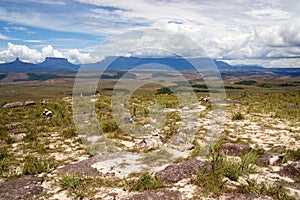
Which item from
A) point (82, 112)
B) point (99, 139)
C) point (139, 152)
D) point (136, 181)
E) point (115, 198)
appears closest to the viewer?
point (115, 198)

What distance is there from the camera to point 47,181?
9547 millimetres

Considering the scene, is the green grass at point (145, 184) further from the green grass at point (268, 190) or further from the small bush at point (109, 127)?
the small bush at point (109, 127)

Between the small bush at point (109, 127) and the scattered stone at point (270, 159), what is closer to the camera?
the scattered stone at point (270, 159)

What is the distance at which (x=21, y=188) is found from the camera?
8750 millimetres

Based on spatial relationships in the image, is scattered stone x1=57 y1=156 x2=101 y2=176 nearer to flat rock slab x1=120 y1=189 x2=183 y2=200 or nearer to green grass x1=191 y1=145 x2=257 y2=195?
flat rock slab x1=120 y1=189 x2=183 y2=200

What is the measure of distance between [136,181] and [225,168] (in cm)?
343

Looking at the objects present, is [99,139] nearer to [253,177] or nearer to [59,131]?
[59,131]

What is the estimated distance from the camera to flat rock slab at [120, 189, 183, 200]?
8.08m

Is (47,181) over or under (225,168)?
under

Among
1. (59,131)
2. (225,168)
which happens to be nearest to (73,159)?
(59,131)

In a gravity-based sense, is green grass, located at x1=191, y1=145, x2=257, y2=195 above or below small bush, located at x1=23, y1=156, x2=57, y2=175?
above

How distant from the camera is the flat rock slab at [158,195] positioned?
808 cm

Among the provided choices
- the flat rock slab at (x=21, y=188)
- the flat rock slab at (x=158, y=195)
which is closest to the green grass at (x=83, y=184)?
the flat rock slab at (x=21, y=188)

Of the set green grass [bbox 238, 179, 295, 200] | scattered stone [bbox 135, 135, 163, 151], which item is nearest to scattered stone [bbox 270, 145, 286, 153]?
green grass [bbox 238, 179, 295, 200]
